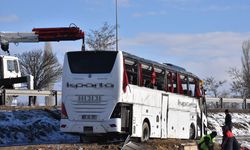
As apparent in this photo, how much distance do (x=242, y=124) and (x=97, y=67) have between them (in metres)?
24.5

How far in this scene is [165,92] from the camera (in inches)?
939

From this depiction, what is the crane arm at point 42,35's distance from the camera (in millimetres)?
31844

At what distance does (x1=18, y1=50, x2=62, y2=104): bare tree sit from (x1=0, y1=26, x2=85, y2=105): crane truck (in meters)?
43.0

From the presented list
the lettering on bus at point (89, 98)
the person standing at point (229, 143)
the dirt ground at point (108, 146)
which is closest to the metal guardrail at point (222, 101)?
the dirt ground at point (108, 146)

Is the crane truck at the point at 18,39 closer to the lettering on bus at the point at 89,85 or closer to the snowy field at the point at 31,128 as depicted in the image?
the snowy field at the point at 31,128

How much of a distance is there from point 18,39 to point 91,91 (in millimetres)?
15648

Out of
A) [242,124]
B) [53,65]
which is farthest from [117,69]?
[53,65]

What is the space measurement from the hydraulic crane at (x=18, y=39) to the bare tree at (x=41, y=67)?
1694 inches

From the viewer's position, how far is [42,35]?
33.4m

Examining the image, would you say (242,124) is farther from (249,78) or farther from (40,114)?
(249,78)

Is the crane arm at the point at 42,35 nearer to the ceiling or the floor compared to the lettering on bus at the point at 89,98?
nearer to the ceiling

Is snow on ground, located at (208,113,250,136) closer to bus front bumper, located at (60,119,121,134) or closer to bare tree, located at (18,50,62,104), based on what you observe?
bus front bumper, located at (60,119,121,134)

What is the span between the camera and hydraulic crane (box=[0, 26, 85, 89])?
3197 cm

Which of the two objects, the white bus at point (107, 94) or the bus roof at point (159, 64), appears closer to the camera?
the white bus at point (107, 94)
